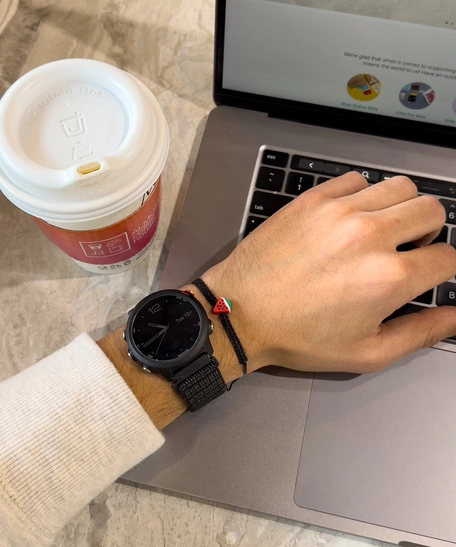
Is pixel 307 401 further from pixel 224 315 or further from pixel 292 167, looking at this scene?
pixel 292 167

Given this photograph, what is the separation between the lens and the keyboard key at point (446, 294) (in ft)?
1.95

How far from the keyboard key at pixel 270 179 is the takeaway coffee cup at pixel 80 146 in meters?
0.16

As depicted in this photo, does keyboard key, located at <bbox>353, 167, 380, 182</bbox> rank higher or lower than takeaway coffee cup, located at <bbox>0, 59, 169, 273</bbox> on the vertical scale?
lower

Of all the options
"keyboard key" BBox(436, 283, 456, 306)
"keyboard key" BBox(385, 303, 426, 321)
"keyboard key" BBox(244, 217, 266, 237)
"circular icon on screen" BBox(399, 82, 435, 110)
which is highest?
"circular icon on screen" BBox(399, 82, 435, 110)

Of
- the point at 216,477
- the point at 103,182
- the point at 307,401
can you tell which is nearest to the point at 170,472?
the point at 216,477

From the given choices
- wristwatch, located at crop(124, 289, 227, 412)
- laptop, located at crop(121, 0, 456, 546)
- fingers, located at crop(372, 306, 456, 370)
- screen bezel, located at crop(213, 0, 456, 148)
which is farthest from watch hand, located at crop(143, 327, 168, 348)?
screen bezel, located at crop(213, 0, 456, 148)

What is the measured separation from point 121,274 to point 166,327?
17 centimetres

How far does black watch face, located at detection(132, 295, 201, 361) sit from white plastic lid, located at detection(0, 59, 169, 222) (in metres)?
0.11

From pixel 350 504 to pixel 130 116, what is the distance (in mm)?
432

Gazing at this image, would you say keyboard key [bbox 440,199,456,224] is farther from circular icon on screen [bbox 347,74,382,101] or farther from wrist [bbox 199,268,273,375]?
wrist [bbox 199,268,273,375]

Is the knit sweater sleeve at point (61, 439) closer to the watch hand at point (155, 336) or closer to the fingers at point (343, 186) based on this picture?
the watch hand at point (155, 336)

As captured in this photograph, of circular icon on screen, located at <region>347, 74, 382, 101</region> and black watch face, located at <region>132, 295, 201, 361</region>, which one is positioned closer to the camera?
black watch face, located at <region>132, 295, 201, 361</region>

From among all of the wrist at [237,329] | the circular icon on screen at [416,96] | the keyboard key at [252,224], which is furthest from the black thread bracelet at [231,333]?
the circular icon on screen at [416,96]

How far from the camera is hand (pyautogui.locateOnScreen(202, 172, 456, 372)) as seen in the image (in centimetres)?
56
